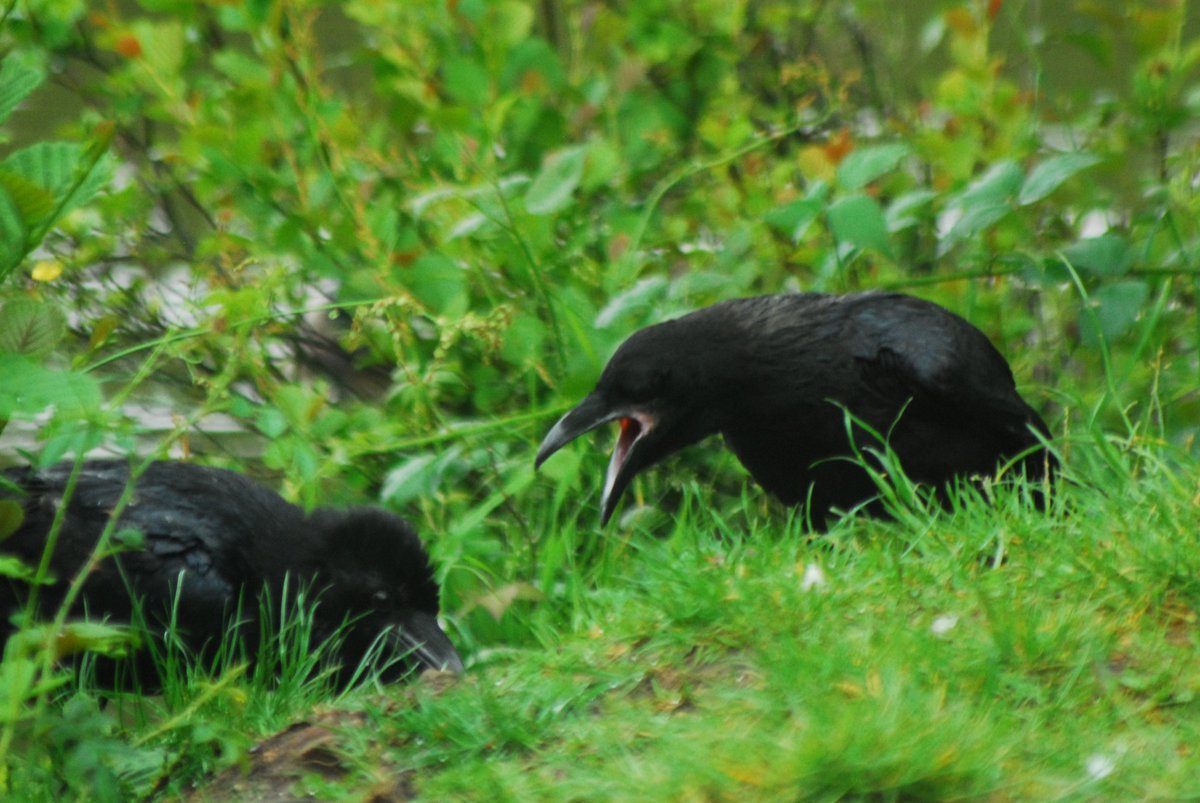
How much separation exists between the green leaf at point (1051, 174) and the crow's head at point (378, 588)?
1818 mm

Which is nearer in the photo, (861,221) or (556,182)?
(861,221)

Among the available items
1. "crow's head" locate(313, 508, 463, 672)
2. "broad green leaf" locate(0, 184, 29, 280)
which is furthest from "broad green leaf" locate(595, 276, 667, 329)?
"broad green leaf" locate(0, 184, 29, 280)

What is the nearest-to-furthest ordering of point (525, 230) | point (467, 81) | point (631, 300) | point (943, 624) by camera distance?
1. point (943, 624)
2. point (631, 300)
3. point (525, 230)
4. point (467, 81)

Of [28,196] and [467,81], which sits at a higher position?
[28,196]

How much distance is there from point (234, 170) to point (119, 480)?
1.42 m

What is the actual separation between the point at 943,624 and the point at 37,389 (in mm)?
1606

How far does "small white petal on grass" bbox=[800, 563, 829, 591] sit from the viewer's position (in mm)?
3154

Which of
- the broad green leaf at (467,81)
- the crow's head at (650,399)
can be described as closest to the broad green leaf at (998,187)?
the crow's head at (650,399)

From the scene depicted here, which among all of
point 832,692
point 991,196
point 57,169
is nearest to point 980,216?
point 991,196

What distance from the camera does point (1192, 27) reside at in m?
9.09

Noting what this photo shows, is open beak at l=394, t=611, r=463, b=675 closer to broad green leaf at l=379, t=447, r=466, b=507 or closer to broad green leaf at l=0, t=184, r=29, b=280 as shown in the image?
broad green leaf at l=379, t=447, r=466, b=507

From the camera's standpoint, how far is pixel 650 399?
169 inches

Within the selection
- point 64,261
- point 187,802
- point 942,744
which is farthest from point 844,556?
point 64,261

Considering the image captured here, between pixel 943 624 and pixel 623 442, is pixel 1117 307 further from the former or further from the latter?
pixel 943 624
